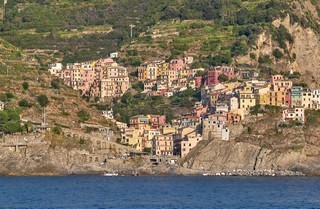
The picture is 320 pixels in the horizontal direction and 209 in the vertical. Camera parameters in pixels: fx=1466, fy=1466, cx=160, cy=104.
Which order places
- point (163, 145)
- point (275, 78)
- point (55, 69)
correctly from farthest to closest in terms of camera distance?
point (55, 69), point (275, 78), point (163, 145)

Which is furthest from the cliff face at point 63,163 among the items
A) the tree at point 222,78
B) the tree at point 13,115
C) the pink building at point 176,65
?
the pink building at point 176,65

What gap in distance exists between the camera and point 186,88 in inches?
7215

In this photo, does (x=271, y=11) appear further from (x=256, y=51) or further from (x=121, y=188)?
(x=121, y=188)

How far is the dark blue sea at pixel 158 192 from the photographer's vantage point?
117231 mm

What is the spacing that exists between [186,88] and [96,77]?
1440 cm

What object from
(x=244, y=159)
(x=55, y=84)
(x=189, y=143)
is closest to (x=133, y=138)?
(x=189, y=143)

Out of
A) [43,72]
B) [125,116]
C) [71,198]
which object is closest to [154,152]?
[125,116]

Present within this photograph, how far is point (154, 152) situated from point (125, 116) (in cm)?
1522

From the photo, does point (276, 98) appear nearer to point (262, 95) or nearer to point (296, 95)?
point (262, 95)

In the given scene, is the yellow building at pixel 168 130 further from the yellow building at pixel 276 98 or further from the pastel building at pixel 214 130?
the yellow building at pixel 276 98

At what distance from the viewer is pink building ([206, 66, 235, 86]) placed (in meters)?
182

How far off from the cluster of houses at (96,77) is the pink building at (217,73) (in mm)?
12600

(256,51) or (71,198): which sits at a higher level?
(256,51)

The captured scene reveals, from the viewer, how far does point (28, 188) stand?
447 ft
